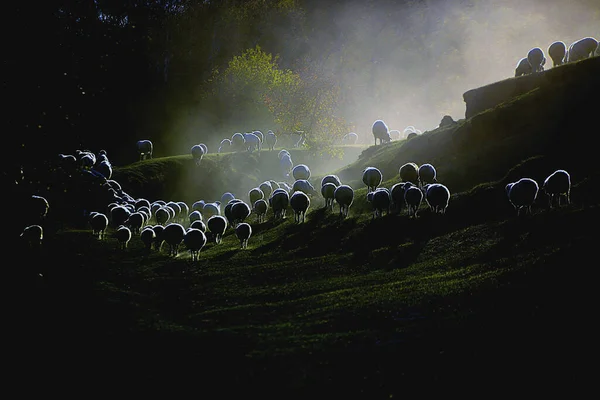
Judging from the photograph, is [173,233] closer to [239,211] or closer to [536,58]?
[239,211]

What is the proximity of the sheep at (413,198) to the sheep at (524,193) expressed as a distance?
6.46m

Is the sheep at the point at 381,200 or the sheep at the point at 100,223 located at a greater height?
the sheep at the point at 100,223

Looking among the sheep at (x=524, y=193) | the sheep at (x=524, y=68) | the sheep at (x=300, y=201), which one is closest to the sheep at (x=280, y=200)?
the sheep at (x=300, y=201)

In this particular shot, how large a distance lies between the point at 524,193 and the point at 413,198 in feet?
24.4

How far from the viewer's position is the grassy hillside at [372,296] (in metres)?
16.4

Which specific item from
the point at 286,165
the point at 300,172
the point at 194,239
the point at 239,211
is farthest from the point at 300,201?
the point at 286,165

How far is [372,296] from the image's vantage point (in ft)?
78.0

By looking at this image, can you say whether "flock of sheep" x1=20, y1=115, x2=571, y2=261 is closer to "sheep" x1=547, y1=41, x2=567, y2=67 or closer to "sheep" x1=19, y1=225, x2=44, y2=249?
"sheep" x1=19, y1=225, x2=44, y2=249

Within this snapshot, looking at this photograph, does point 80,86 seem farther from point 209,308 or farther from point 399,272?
point 399,272

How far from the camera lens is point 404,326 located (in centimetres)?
1953

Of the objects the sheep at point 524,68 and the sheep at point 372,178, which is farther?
the sheep at point 524,68

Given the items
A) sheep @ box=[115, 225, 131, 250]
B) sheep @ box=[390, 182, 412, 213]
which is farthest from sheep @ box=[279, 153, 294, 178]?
sheep @ box=[390, 182, 412, 213]

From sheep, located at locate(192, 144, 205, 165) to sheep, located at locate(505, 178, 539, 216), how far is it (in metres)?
53.4

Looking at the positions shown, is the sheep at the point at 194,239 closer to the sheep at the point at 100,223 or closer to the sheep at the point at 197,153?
the sheep at the point at 100,223
